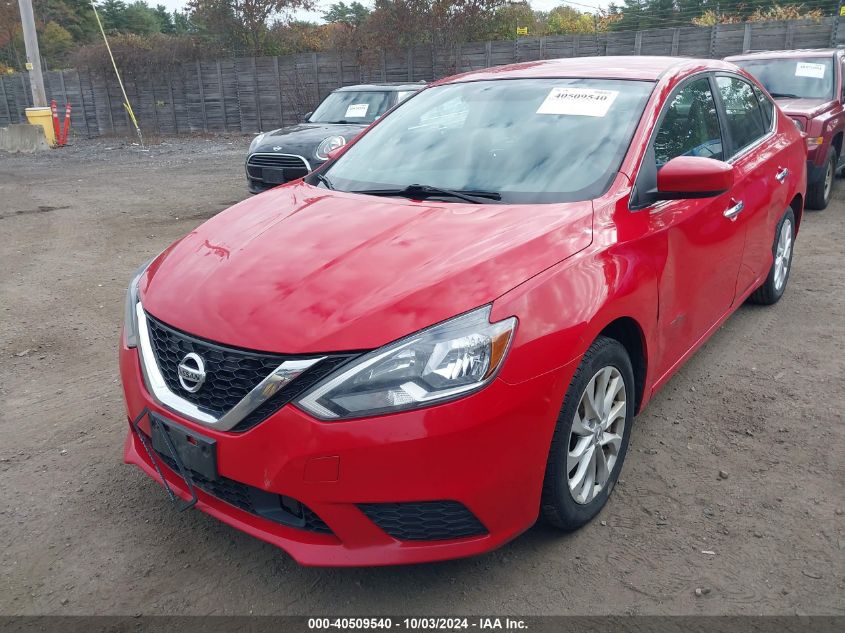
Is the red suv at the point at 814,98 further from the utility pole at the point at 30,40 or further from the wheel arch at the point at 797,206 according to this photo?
the utility pole at the point at 30,40

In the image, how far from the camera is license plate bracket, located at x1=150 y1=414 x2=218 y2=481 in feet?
7.32

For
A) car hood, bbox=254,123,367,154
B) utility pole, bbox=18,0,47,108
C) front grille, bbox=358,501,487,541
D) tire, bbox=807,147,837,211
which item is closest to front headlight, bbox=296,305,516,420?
front grille, bbox=358,501,487,541

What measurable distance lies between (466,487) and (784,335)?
3.23m

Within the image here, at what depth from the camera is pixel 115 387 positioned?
3988 millimetres

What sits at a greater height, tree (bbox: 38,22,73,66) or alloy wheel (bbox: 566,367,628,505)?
tree (bbox: 38,22,73,66)

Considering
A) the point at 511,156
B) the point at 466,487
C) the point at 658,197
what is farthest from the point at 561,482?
the point at 511,156

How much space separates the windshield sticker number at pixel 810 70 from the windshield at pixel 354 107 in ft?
17.1

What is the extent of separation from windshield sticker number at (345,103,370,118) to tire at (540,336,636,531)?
827cm

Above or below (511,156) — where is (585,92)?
above

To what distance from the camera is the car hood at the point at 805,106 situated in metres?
7.51

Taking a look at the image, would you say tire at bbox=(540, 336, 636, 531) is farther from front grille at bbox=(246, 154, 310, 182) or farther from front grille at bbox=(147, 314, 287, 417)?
front grille at bbox=(246, 154, 310, 182)

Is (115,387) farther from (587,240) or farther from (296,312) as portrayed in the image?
(587,240)

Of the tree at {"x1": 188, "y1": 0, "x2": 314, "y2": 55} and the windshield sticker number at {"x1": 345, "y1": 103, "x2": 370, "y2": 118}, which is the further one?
the tree at {"x1": 188, "y1": 0, "x2": 314, "y2": 55}

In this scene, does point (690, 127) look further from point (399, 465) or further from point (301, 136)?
point (301, 136)
